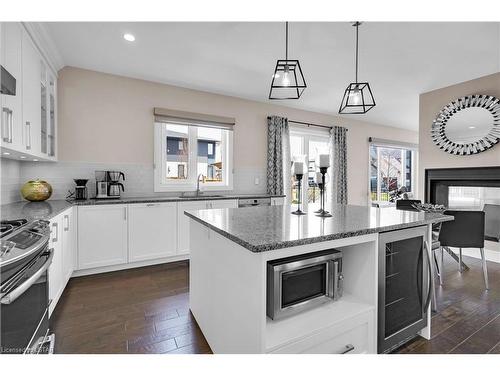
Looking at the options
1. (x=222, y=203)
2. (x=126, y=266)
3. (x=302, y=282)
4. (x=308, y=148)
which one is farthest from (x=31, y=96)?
(x=308, y=148)

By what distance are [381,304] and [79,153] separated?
372 cm

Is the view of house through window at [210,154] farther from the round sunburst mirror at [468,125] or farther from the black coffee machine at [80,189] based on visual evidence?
the round sunburst mirror at [468,125]

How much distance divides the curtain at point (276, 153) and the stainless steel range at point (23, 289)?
3.58 metres

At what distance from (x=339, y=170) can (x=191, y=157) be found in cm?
326

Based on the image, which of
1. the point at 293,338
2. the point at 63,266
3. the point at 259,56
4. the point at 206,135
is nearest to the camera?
the point at 293,338

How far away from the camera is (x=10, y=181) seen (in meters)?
2.68

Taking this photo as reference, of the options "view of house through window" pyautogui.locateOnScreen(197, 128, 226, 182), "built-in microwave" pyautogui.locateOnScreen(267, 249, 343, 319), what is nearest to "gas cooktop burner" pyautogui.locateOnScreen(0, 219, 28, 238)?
"built-in microwave" pyautogui.locateOnScreen(267, 249, 343, 319)

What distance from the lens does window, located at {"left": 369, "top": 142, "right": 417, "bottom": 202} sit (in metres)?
6.39

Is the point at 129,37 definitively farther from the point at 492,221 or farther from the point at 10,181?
the point at 492,221

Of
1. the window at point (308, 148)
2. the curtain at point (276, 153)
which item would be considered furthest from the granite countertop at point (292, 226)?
the window at point (308, 148)

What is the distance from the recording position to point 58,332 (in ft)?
6.20

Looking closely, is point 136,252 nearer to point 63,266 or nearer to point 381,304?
point 63,266

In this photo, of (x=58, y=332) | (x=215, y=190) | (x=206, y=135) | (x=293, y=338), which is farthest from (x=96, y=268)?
(x=293, y=338)
